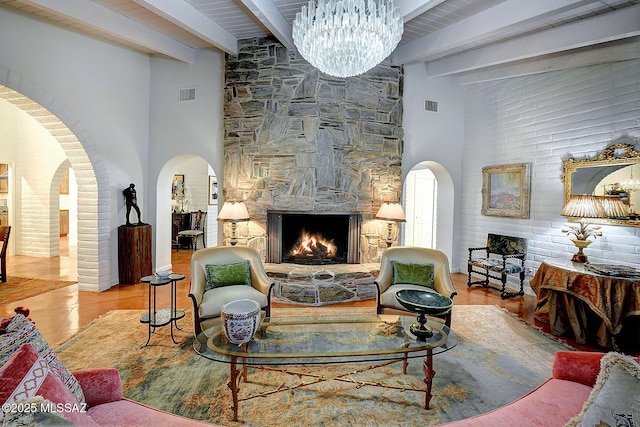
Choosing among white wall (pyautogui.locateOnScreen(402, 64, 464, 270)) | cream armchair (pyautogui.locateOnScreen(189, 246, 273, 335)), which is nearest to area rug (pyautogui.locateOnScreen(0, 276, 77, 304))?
cream armchair (pyautogui.locateOnScreen(189, 246, 273, 335))

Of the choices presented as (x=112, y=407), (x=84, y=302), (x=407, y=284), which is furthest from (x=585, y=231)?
(x=84, y=302)

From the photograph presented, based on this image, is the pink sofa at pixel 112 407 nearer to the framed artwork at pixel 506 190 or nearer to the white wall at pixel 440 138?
the white wall at pixel 440 138

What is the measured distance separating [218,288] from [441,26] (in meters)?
4.30

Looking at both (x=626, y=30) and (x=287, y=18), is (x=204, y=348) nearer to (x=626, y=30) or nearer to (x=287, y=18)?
(x=287, y=18)

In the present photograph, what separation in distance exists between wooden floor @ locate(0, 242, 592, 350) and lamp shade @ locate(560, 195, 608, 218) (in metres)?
1.28

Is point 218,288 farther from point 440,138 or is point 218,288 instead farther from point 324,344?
point 440,138

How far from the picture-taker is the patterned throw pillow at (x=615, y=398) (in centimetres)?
107

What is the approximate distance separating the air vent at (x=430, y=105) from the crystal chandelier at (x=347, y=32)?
2989mm

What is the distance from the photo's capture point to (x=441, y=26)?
433 cm

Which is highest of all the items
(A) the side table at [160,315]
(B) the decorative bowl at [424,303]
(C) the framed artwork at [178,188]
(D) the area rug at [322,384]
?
(C) the framed artwork at [178,188]

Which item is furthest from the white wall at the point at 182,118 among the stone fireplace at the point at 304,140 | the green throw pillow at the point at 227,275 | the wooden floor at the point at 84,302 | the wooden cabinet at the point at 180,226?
the wooden cabinet at the point at 180,226

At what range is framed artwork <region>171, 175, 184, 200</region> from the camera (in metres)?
8.05

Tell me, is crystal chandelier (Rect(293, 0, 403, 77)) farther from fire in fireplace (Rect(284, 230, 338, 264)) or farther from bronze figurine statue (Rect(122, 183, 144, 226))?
bronze figurine statue (Rect(122, 183, 144, 226))

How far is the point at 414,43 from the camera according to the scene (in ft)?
15.7
